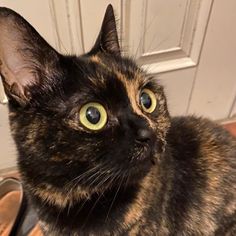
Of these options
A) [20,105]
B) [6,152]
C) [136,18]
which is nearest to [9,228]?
[6,152]

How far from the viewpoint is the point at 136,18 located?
42.1 inches

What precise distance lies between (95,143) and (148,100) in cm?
14

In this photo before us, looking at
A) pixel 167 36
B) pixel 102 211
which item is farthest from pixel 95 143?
pixel 167 36

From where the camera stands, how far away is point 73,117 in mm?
604

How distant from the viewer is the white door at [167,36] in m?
1.01

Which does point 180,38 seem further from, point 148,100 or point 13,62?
point 13,62

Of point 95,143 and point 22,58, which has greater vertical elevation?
point 22,58

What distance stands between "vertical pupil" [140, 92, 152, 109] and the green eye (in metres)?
0.09

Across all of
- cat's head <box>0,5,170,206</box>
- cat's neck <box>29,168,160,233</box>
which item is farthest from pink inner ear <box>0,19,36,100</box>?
cat's neck <box>29,168,160,233</box>

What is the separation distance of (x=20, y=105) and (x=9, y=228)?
57 centimetres

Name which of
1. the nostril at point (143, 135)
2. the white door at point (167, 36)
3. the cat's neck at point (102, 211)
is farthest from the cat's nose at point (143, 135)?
the white door at point (167, 36)

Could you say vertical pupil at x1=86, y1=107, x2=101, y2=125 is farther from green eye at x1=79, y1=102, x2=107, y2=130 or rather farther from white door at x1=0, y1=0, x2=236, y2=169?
white door at x1=0, y1=0, x2=236, y2=169

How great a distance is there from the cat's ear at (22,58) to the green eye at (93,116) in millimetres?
82

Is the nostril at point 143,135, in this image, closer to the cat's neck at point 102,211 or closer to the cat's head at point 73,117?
the cat's head at point 73,117
